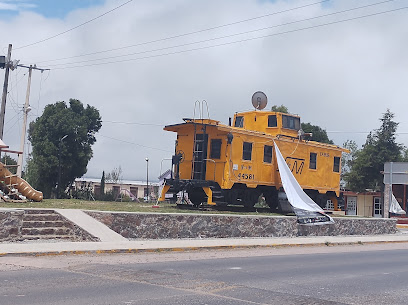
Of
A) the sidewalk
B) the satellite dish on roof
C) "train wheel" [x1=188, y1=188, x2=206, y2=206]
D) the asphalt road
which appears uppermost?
the satellite dish on roof

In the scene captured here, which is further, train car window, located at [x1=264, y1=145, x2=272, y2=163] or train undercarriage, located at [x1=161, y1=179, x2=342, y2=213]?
train car window, located at [x1=264, y1=145, x2=272, y2=163]

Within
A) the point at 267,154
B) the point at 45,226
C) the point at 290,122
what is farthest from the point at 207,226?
the point at 290,122

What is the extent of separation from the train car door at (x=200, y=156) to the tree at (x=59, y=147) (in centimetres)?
2767

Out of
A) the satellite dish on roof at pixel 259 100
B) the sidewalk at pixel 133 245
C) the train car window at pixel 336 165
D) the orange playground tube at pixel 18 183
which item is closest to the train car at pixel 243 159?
the satellite dish on roof at pixel 259 100

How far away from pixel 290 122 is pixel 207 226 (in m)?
9.12

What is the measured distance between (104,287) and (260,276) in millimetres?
3586

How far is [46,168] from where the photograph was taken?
165ft

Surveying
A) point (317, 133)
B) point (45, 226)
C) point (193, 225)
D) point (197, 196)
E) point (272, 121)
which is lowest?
point (45, 226)

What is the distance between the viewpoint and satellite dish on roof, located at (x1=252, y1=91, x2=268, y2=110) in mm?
27328

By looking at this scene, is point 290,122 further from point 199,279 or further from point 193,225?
point 199,279

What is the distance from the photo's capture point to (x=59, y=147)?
5122 centimetres

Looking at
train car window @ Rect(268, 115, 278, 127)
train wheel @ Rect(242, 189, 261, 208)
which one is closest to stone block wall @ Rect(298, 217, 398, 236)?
train wheel @ Rect(242, 189, 261, 208)

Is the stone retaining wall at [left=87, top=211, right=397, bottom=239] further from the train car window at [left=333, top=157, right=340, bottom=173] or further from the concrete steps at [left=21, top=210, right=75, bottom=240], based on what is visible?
the train car window at [left=333, top=157, right=340, bottom=173]

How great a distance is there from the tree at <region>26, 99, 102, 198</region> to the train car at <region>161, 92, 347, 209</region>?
26941 mm
